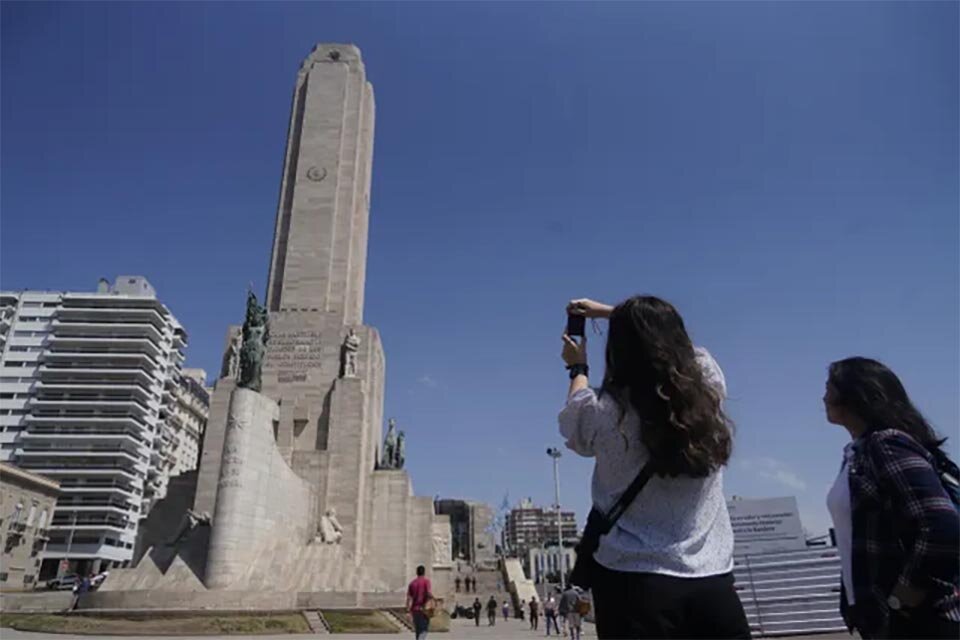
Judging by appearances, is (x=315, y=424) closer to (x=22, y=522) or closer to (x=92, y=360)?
(x=22, y=522)

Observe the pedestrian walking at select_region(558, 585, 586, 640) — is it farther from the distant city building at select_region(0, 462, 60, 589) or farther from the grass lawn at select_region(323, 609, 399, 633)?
the distant city building at select_region(0, 462, 60, 589)

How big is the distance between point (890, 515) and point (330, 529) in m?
21.9

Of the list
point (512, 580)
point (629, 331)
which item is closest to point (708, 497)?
point (629, 331)

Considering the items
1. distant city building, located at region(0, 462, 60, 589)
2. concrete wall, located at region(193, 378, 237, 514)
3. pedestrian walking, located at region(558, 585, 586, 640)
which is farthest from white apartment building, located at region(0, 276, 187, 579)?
pedestrian walking, located at region(558, 585, 586, 640)

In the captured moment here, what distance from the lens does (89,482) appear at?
55000 mm

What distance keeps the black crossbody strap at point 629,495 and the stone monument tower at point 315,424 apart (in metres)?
17.6

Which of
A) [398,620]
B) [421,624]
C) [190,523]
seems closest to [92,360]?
[190,523]

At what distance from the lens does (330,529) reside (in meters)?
22.2

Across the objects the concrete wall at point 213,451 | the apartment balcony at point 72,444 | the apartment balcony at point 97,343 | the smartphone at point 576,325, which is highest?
the apartment balcony at point 97,343

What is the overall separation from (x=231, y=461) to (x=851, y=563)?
59.7 ft

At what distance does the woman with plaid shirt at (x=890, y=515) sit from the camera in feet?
6.98

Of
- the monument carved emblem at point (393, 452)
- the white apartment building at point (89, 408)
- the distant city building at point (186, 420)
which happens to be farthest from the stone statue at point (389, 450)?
the distant city building at point (186, 420)

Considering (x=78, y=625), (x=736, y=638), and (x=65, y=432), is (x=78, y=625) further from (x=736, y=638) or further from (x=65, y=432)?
(x=65, y=432)

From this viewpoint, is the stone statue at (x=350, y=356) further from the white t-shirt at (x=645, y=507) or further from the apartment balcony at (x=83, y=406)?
the apartment balcony at (x=83, y=406)
